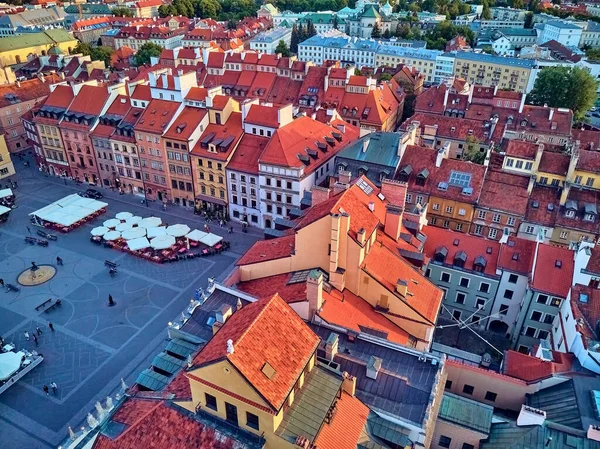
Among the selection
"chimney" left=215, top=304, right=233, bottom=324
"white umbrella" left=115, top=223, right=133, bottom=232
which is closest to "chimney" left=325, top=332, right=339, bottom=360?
"chimney" left=215, top=304, right=233, bottom=324

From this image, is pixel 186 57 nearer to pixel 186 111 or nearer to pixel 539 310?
pixel 186 111

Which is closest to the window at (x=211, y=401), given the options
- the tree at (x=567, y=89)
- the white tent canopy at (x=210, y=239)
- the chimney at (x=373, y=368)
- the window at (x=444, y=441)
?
the chimney at (x=373, y=368)

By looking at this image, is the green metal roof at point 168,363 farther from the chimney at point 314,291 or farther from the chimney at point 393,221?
the chimney at point 393,221

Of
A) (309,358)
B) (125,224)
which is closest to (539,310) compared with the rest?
(309,358)

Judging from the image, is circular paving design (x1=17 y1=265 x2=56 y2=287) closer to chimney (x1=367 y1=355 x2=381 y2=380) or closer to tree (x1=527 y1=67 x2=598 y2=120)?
chimney (x1=367 y1=355 x2=381 y2=380)

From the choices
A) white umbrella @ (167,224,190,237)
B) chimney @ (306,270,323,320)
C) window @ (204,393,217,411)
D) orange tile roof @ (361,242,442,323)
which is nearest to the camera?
window @ (204,393,217,411)
